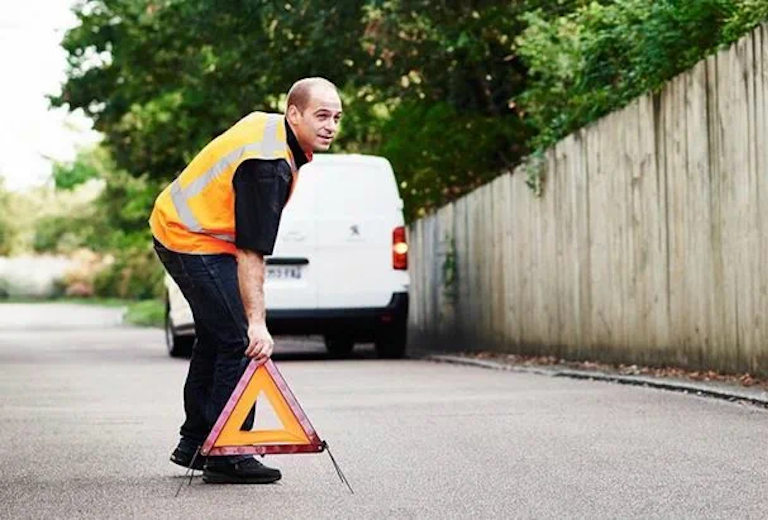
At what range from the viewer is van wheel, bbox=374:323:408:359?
1934 centimetres

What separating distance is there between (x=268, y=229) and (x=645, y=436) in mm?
2943

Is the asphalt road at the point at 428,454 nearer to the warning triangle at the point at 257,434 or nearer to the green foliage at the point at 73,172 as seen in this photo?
the warning triangle at the point at 257,434

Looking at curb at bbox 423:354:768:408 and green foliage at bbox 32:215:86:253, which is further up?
green foliage at bbox 32:215:86:253

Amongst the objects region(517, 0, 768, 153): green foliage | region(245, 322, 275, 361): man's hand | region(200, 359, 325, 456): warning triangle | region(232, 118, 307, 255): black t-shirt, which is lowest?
region(200, 359, 325, 456): warning triangle

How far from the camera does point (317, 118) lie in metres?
7.38

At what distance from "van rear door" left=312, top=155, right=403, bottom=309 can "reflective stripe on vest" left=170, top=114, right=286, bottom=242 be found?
11.2 metres

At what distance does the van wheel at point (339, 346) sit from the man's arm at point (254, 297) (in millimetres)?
13506

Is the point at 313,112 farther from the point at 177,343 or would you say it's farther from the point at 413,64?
the point at 413,64

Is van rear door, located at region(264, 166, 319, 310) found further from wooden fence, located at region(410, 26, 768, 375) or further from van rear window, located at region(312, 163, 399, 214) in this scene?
wooden fence, located at region(410, 26, 768, 375)

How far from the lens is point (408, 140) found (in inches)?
936

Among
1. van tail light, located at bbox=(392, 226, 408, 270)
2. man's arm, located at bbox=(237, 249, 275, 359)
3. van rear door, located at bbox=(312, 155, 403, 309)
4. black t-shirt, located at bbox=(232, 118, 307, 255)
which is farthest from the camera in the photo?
van tail light, located at bbox=(392, 226, 408, 270)

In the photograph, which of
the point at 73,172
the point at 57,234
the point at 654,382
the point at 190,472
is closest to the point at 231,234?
the point at 190,472

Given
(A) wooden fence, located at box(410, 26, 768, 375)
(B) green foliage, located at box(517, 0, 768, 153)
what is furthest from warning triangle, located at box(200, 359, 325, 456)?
(B) green foliage, located at box(517, 0, 768, 153)

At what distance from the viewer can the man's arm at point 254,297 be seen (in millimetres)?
7406
